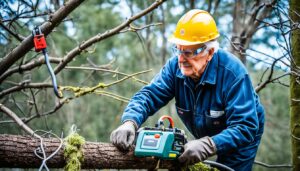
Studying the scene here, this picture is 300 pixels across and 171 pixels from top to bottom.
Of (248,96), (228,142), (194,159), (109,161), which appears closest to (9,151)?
(109,161)

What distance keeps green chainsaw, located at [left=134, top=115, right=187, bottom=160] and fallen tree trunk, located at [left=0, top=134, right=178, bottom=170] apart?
125mm

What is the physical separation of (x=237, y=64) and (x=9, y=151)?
182 cm

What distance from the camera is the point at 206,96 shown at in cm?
331

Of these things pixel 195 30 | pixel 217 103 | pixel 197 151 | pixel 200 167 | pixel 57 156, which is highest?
pixel 195 30

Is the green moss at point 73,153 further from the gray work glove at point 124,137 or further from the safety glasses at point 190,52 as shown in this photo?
the safety glasses at point 190,52

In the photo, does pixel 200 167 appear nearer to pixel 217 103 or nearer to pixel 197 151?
pixel 197 151

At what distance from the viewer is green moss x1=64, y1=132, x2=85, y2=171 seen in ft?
8.52

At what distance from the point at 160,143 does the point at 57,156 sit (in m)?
0.67

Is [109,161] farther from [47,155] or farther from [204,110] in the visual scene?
[204,110]

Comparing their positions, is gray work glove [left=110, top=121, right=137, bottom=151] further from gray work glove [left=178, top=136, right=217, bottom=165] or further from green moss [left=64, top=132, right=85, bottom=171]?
gray work glove [left=178, top=136, right=217, bottom=165]

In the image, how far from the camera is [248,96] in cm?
309

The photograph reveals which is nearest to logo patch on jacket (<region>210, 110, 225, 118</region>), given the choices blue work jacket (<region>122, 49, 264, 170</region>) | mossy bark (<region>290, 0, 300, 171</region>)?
blue work jacket (<region>122, 49, 264, 170</region>)

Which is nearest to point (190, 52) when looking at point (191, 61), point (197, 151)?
point (191, 61)

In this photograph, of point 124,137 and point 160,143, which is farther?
point 124,137
